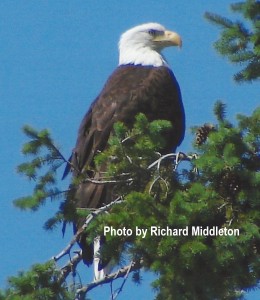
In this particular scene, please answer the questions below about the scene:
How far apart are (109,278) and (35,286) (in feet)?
1.54

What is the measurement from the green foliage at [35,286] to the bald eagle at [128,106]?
1243mm

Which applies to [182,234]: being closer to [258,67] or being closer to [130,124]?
[258,67]

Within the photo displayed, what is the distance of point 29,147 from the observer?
4848mm

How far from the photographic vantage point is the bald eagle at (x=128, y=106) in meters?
6.56

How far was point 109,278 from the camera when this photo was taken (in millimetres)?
5191

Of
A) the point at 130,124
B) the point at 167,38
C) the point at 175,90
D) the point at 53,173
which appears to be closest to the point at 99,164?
the point at 53,173

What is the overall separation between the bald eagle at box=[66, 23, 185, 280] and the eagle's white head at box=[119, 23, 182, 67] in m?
0.01

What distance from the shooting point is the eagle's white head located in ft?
25.1

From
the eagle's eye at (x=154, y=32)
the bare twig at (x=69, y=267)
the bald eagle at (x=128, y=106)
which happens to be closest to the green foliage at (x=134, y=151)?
the bare twig at (x=69, y=267)

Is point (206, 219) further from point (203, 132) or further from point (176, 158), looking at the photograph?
point (203, 132)

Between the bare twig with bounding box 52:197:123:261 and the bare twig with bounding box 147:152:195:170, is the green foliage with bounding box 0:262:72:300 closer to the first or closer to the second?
the bare twig with bounding box 52:197:123:261

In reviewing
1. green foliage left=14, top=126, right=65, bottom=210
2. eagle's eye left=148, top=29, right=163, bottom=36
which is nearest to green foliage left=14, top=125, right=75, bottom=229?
green foliage left=14, top=126, right=65, bottom=210

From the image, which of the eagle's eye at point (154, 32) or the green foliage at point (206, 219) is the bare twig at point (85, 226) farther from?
the eagle's eye at point (154, 32)

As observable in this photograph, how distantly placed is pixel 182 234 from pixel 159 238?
0.32 ft
